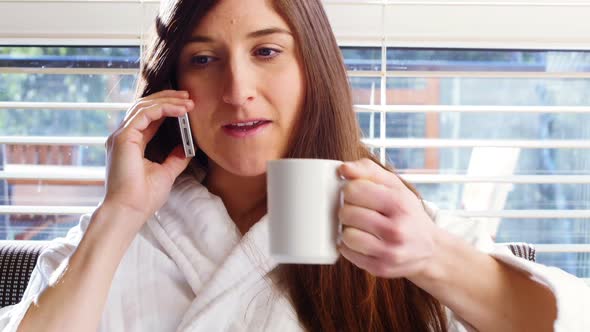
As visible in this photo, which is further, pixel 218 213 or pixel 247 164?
pixel 218 213

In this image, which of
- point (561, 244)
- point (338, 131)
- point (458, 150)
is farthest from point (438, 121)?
point (338, 131)

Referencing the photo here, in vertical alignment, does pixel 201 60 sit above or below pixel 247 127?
above

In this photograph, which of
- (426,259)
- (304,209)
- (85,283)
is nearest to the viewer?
(304,209)

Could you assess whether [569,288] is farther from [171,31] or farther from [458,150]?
[458,150]

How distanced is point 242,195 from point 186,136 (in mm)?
194

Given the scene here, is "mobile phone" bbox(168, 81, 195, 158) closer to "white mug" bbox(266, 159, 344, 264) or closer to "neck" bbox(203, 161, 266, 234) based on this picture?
"neck" bbox(203, 161, 266, 234)

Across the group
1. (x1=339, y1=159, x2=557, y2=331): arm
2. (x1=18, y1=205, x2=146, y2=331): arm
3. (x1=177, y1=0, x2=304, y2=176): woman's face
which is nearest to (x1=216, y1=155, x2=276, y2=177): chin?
(x1=177, y1=0, x2=304, y2=176): woman's face

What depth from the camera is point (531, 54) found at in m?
2.20

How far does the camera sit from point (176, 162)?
5.03 feet

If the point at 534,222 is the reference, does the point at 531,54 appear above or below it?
above

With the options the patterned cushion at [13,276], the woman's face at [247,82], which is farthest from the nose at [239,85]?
the patterned cushion at [13,276]

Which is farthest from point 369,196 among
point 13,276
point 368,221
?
point 13,276

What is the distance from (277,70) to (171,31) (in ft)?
0.78

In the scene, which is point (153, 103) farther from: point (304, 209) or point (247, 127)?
point (304, 209)
